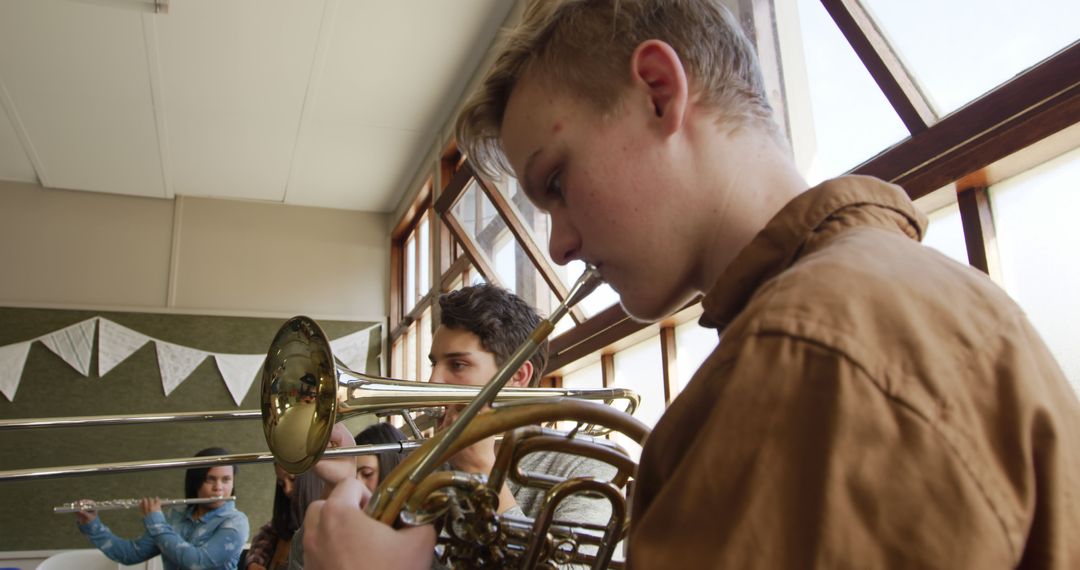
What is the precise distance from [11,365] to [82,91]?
209 cm

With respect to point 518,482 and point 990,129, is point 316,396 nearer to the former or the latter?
point 518,482

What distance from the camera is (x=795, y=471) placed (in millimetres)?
406

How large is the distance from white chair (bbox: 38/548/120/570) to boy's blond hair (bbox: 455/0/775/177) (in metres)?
4.03

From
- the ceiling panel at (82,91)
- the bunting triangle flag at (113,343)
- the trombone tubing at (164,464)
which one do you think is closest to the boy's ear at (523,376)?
the trombone tubing at (164,464)

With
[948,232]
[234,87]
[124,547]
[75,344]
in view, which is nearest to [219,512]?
[124,547]

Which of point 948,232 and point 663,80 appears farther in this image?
point 948,232

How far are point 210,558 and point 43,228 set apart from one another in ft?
12.2

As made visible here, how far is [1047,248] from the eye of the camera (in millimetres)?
1377

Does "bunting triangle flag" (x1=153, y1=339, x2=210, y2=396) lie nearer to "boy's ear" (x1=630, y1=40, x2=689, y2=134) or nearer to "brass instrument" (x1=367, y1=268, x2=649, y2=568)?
"brass instrument" (x1=367, y1=268, x2=649, y2=568)

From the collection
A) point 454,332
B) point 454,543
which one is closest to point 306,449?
point 454,543

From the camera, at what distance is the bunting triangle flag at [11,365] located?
17.7 ft

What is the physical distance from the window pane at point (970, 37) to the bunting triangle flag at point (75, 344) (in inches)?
220

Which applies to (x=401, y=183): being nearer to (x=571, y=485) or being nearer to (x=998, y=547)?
(x=571, y=485)

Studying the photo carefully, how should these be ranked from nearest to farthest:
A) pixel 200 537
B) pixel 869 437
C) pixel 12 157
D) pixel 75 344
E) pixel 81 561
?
1. pixel 869 437
2. pixel 200 537
3. pixel 81 561
4. pixel 12 157
5. pixel 75 344
